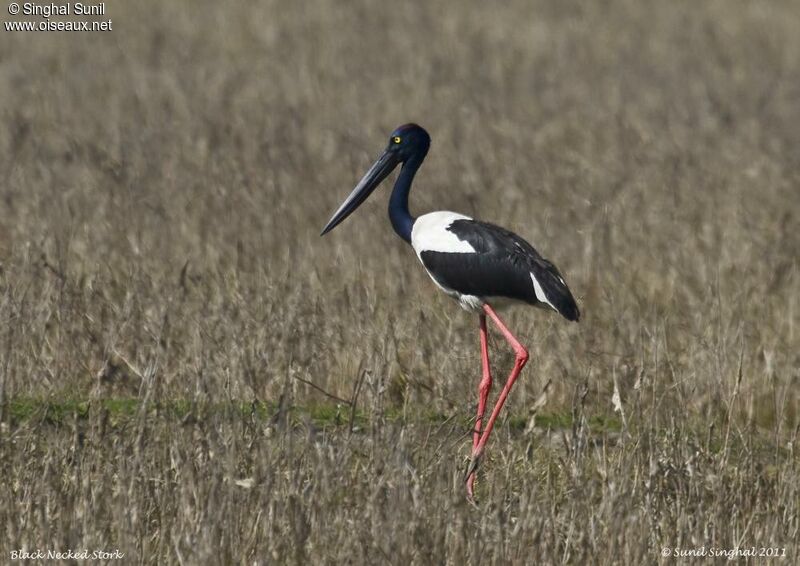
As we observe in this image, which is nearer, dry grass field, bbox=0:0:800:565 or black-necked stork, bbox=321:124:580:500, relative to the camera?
dry grass field, bbox=0:0:800:565

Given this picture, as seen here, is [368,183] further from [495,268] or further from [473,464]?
[473,464]

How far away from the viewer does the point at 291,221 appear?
10766 mm

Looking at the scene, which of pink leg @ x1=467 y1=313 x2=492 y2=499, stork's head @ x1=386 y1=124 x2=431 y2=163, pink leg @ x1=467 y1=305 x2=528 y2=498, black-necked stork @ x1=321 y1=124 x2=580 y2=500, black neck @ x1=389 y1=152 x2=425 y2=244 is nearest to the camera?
pink leg @ x1=467 y1=305 x2=528 y2=498

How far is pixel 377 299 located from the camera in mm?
8703

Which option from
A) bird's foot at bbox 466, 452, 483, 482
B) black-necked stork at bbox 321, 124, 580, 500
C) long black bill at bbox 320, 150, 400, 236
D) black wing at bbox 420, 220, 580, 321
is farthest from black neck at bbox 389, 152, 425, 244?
bird's foot at bbox 466, 452, 483, 482

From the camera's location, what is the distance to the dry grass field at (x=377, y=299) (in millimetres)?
5586

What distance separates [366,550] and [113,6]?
15.8m

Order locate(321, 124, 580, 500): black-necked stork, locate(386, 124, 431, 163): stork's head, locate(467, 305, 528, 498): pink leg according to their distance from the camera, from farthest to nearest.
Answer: locate(386, 124, 431, 163): stork's head, locate(321, 124, 580, 500): black-necked stork, locate(467, 305, 528, 498): pink leg

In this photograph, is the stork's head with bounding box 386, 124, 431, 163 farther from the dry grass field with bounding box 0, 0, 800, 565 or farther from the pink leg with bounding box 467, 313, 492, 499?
the pink leg with bounding box 467, 313, 492, 499

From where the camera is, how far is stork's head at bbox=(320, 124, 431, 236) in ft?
28.6

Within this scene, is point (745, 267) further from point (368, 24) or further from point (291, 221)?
point (368, 24)

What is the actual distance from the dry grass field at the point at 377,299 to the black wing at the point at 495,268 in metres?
0.34

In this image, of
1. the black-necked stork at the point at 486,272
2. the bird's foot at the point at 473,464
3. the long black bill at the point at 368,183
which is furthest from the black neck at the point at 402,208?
the bird's foot at the point at 473,464

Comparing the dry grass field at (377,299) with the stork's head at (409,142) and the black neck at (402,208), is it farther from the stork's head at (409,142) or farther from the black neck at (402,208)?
the stork's head at (409,142)
